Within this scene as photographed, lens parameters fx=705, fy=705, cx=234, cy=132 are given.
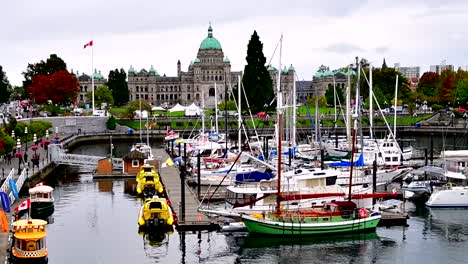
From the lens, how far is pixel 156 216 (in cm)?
4028

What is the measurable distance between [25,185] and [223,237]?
2042 cm

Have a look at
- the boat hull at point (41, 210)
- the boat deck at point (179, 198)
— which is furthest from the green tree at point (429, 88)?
the boat hull at point (41, 210)

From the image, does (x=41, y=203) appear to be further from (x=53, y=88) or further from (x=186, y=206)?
(x=53, y=88)

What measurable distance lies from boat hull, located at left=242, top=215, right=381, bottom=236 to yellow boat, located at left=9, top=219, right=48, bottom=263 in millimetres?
11593

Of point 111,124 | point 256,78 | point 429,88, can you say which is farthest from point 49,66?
point 429,88

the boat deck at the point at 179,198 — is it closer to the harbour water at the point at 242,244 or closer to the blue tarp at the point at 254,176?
the harbour water at the point at 242,244

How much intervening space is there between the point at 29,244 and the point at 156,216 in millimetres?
9537

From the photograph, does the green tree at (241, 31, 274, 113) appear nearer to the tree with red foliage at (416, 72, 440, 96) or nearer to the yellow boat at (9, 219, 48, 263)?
the tree with red foliage at (416, 72, 440, 96)

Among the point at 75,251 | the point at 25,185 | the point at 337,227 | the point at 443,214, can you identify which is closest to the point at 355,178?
the point at 443,214

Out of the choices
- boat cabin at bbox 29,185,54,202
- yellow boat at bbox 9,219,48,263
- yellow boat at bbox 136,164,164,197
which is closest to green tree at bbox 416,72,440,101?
yellow boat at bbox 136,164,164,197

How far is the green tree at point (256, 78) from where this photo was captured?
386 feet

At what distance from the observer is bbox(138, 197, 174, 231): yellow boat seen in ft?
132

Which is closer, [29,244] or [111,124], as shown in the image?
[29,244]

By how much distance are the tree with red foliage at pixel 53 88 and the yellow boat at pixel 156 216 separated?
80126 millimetres
